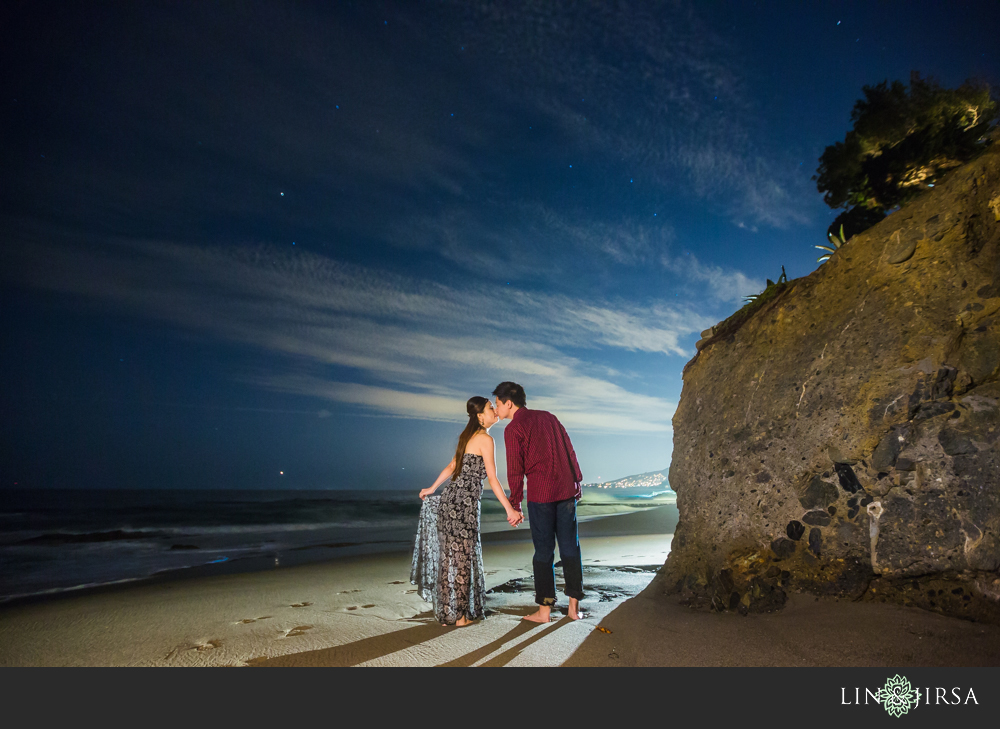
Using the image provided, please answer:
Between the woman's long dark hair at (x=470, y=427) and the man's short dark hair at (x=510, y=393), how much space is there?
7.5 inches

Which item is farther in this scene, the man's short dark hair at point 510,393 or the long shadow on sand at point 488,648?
the man's short dark hair at point 510,393

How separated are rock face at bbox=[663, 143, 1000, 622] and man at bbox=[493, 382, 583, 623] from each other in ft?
3.56

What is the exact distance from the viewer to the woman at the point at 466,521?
3.95 meters

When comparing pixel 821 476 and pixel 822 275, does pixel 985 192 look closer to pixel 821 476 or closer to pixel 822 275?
pixel 822 275

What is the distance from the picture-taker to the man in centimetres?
379

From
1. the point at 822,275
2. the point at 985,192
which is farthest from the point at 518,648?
the point at 985,192

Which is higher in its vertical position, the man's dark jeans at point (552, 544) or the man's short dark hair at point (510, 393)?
the man's short dark hair at point (510, 393)

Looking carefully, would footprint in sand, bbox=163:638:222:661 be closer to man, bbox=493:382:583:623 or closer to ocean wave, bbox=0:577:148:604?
man, bbox=493:382:583:623

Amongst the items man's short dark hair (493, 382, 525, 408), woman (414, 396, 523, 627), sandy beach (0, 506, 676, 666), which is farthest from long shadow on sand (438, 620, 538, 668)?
man's short dark hair (493, 382, 525, 408)

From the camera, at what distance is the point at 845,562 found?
3.16m

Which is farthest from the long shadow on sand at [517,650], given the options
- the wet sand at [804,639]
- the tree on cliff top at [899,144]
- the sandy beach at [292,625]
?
the tree on cliff top at [899,144]

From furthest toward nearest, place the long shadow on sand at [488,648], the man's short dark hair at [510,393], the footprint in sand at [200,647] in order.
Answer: the man's short dark hair at [510,393] → the footprint in sand at [200,647] → the long shadow on sand at [488,648]
